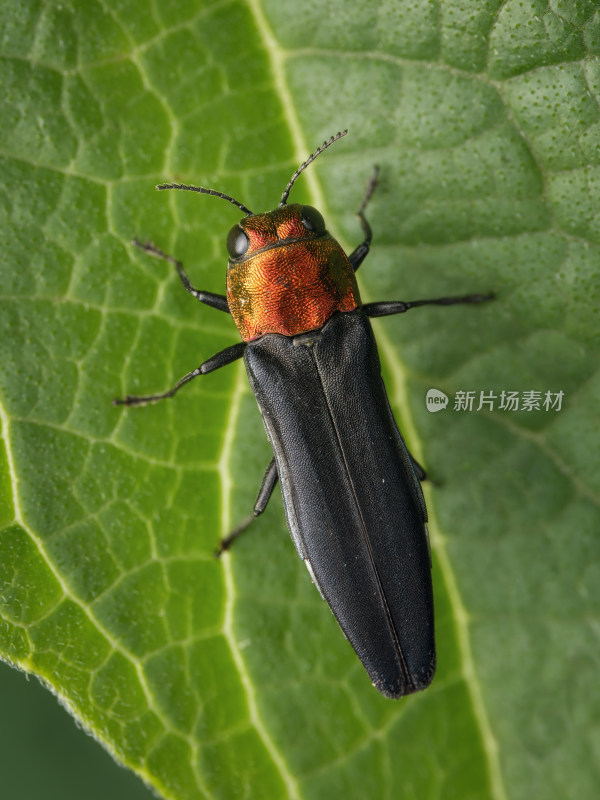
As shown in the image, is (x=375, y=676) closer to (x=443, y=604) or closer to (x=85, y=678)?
(x=443, y=604)

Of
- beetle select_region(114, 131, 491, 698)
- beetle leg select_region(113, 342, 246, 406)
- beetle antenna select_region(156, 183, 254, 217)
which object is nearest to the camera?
beetle select_region(114, 131, 491, 698)

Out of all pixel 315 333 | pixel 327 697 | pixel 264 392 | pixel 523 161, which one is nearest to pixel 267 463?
pixel 264 392

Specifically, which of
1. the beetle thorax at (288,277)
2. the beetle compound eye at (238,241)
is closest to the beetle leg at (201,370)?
the beetle thorax at (288,277)

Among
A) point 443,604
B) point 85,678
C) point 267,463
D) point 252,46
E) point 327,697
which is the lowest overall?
point 327,697

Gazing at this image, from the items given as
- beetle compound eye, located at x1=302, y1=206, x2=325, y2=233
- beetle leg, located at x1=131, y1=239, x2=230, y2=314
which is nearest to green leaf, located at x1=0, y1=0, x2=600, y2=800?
beetle leg, located at x1=131, y1=239, x2=230, y2=314

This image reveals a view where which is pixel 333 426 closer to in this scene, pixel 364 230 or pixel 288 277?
pixel 288 277

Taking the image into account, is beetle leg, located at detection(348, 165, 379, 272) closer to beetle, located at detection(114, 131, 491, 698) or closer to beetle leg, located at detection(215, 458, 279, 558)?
beetle, located at detection(114, 131, 491, 698)
